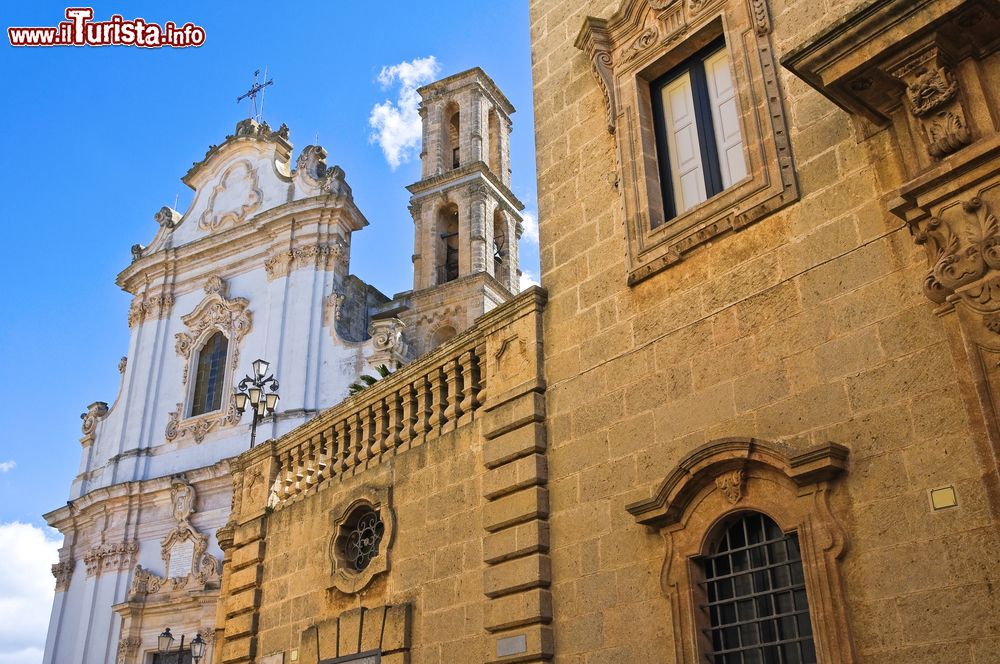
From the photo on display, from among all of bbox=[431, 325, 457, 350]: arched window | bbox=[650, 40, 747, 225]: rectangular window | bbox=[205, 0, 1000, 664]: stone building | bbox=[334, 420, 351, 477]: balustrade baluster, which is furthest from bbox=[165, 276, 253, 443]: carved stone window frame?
bbox=[650, 40, 747, 225]: rectangular window

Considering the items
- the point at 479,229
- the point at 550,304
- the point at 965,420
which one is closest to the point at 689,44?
the point at 550,304

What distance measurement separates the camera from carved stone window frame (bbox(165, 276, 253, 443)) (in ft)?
98.9

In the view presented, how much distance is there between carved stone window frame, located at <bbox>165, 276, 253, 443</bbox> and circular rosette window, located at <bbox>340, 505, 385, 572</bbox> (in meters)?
19.9

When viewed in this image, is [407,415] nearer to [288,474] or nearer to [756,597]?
[288,474]

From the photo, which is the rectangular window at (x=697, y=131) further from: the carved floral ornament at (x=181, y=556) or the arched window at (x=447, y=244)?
the arched window at (x=447, y=244)

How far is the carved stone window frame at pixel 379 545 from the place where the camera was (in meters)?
9.79

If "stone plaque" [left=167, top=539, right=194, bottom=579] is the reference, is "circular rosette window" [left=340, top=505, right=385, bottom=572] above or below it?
below

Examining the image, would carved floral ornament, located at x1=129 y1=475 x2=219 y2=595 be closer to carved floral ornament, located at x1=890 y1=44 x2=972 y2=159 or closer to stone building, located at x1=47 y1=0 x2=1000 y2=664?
stone building, located at x1=47 y1=0 x2=1000 y2=664

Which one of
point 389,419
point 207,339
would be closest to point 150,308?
point 207,339

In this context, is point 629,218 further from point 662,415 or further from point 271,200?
point 271,200

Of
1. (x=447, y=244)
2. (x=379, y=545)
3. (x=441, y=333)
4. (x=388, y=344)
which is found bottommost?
(x=379, y=545)

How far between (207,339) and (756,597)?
28.1 metres

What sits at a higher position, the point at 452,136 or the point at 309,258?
the point at 452,136

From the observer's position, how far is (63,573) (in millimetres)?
31562
